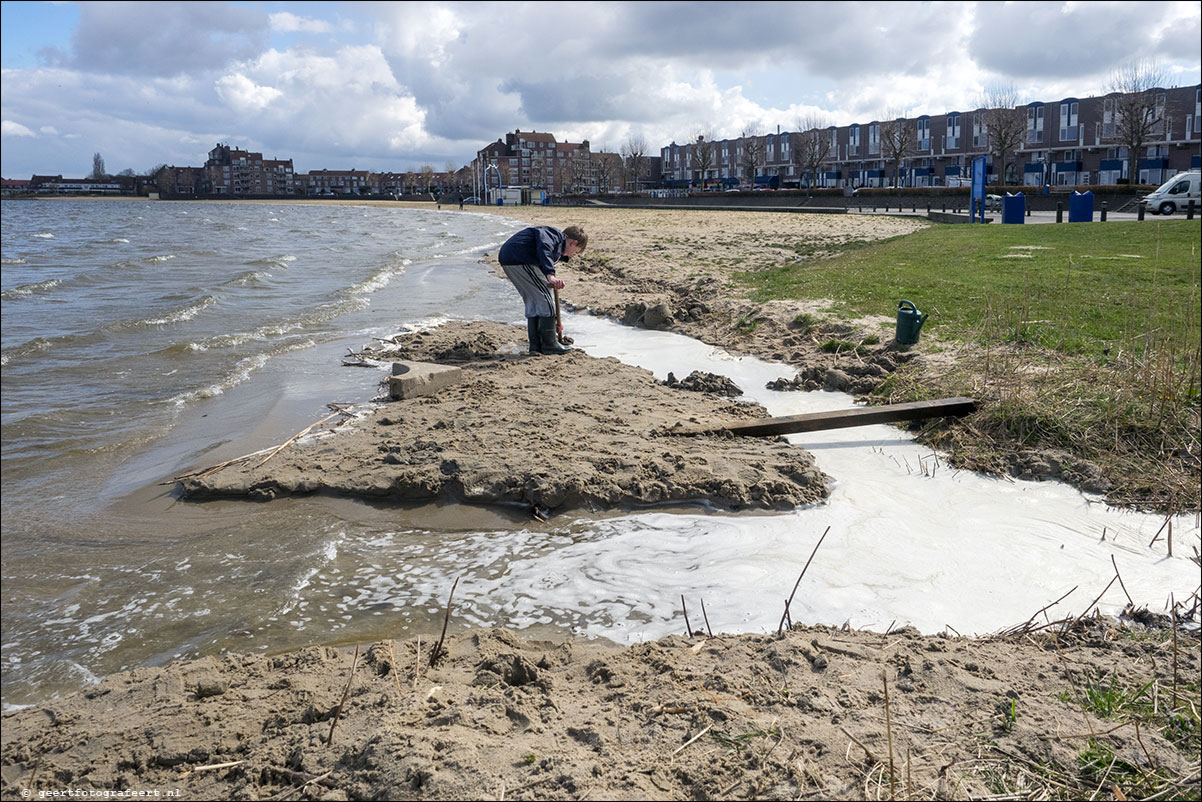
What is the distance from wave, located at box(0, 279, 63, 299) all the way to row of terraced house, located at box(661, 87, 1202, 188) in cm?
6381

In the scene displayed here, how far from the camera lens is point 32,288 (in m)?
15.7

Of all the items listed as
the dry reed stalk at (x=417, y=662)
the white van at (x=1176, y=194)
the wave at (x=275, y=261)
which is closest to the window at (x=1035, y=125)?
the white van at (x=1176, y=194)

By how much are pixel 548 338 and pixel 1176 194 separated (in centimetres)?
3364

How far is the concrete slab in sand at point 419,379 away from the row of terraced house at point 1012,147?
62.9 meters

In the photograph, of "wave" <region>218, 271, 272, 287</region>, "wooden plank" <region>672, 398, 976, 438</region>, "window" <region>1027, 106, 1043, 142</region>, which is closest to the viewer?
"wooden plank" <region>672, 398, 976, 438</region>

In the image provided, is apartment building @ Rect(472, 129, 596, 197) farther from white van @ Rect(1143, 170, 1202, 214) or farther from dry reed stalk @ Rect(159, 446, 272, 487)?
dry reed stalk @ Rect(159, 446, 272, 487)

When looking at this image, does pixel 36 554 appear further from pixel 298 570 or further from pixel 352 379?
pixel 352 379

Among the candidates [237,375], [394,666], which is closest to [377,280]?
[237,375]

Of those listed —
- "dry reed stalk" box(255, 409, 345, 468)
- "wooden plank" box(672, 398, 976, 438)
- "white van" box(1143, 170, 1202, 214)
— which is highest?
"white van" box(1143, 170, 1202, 214)

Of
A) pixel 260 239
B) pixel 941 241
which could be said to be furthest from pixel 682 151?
pixel 941 241

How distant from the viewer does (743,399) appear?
8227 mm

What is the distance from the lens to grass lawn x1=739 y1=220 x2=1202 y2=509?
18.2 ft

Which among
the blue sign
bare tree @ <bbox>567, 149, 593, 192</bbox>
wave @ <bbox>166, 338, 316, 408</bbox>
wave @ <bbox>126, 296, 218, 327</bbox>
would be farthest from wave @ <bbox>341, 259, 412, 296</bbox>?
bare tree @ <bbox>567, 149, 593, 192</bbox>

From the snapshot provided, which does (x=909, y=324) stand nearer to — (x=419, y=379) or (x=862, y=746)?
(x=419, y=379)
